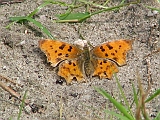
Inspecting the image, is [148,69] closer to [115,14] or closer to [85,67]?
[85,67]

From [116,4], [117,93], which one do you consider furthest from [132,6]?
[117,93]

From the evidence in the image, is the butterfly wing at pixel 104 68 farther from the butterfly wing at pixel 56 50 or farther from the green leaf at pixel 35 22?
the green leaf at pixel 35 22

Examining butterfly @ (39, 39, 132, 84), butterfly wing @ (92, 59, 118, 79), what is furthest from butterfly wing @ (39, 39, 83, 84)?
butterfly wing @ (92, 59, 118, 79)

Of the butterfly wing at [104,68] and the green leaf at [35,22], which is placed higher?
the green leaf at [35,22]

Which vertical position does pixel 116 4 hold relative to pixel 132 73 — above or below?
above

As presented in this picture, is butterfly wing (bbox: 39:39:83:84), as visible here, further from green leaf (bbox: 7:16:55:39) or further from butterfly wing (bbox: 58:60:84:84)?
green leaf (bbox: 7:16:55:39)

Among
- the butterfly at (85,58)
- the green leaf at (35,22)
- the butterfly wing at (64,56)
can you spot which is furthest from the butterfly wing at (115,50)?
the green leaf at (35,22)

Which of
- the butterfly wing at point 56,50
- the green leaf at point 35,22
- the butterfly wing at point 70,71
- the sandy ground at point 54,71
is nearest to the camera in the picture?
the sandy ground at point 54,71
